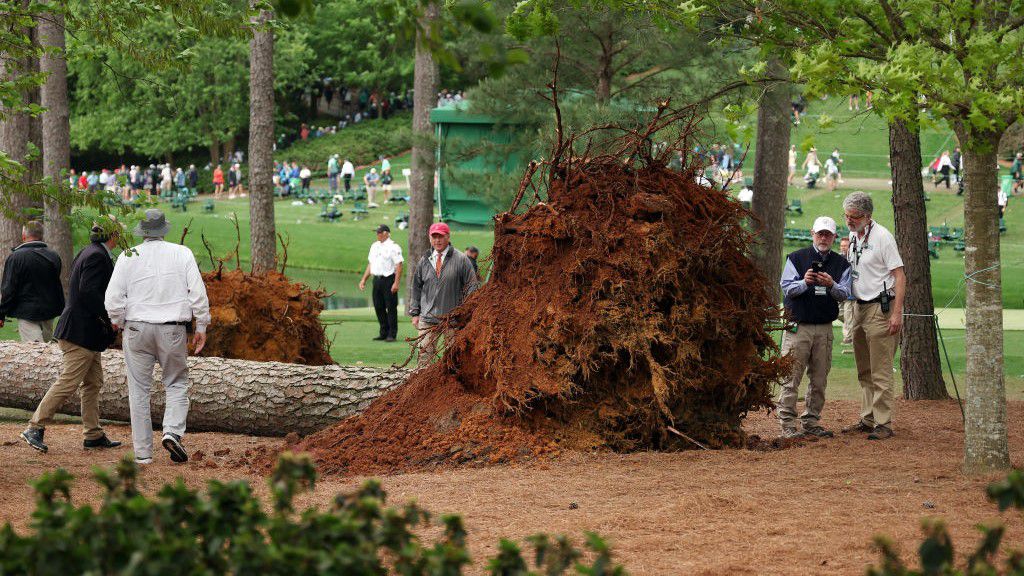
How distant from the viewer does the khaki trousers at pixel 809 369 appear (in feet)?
32.0

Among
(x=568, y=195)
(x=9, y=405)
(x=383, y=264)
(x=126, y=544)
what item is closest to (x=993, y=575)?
(x=126, y=544)

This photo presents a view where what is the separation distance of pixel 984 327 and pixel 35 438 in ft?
23.3

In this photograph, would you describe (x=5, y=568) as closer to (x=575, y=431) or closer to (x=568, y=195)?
(x=575, y=431)

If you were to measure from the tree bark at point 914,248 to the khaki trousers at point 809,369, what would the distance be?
2440 mm

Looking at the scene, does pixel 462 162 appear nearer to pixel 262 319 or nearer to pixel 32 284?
pixel 262 319

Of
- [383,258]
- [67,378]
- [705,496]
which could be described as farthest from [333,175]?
[705,496]

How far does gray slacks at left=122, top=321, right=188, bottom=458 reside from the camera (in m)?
8.99

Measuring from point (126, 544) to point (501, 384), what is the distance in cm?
520

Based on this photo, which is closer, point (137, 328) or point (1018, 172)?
point (137, 328)

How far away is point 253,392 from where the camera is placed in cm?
1041

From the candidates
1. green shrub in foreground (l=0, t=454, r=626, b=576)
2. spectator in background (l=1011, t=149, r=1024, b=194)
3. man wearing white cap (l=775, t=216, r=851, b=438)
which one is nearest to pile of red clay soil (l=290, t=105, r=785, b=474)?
man wearing white cap (l=775, t=216, r=851, b=438)

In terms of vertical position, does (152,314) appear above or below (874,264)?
below

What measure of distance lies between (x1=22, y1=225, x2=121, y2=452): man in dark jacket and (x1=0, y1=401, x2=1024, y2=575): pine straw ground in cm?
36

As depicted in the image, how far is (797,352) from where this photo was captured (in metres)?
9.76
